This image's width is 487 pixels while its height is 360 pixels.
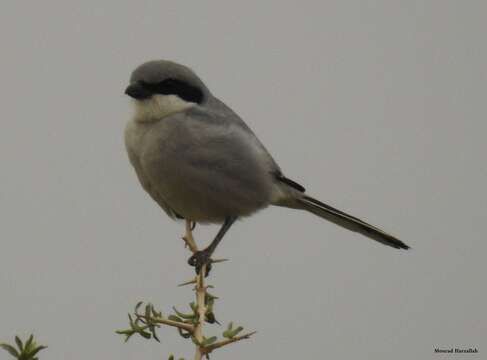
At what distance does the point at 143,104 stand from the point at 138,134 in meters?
0.17

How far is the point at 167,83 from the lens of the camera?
13.3 feet

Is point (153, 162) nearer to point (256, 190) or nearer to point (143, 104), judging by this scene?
point (143, 104)

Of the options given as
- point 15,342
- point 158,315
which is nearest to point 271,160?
point 158,315

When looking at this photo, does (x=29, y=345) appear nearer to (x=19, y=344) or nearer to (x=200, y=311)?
(x=19, y=344)

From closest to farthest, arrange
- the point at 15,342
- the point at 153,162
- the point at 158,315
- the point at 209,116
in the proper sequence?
the point at 15,342 < the point at 158,315 < the point at 153,162 < the point at 209,116

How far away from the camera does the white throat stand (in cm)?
406

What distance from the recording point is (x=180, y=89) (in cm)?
414

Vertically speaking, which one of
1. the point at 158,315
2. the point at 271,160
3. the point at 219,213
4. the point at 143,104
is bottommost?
the point at 158,315

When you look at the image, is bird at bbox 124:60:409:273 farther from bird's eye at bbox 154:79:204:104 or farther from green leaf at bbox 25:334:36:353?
green leaf at bbox 25:334:36:353

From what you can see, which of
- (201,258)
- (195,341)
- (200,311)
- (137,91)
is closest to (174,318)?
(200,311)

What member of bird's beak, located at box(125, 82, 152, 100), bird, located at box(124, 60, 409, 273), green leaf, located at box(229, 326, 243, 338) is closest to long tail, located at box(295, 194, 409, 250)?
bird, located at box(124, 60, 409, 273)

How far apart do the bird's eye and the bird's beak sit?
0.13 ft

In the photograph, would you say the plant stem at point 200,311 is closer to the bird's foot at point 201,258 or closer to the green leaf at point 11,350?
the green leaf at point 11,350

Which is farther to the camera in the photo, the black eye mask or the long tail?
the long tail
